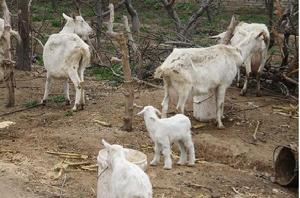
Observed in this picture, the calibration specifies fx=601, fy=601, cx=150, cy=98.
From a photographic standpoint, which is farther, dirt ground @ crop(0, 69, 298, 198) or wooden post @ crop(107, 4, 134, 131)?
wooden post @ crop(107, 4, 134, 131)

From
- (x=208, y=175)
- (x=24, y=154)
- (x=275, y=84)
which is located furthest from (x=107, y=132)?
(x=275, y=84)

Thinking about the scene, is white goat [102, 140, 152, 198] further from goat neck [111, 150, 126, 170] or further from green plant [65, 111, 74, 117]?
green plant [65, 111, 74, 117]

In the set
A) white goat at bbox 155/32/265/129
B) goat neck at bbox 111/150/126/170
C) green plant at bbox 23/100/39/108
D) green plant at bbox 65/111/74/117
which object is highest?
white goat at bbox 155/32/265/129

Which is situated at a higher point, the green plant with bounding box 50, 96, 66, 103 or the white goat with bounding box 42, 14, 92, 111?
the white goat with bounding box 42, 14, 92, 111

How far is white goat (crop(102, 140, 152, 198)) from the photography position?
18.4 feet

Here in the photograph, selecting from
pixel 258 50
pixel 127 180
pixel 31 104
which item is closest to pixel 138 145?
pixel 31 104

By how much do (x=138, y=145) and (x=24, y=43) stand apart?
5.75 metres

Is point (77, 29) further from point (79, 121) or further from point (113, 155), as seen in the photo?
point (113, 155)

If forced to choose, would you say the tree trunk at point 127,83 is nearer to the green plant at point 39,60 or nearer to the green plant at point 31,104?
the green plant at point 31,104

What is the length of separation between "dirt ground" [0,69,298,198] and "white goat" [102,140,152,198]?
1.20m

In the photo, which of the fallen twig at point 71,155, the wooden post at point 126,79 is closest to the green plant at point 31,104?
the wooden post at point 126,79

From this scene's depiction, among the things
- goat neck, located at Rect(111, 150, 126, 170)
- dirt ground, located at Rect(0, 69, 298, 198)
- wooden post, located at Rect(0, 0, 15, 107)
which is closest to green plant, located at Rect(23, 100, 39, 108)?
dirt ground, located at Rect(0, 69, 298, 198)

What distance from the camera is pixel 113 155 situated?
5957mm

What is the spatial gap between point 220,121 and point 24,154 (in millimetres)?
3268
